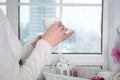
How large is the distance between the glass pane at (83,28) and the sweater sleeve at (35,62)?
886 millimetres

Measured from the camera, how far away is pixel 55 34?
0.85 metres

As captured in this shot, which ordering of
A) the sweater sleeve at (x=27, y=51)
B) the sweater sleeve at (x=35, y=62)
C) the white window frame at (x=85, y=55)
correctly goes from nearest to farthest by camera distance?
the sweater sleeve at (x=35, y=62) < the sweater sleeve at (x=27, y=51) < the white window frame at (x=85, y=55)

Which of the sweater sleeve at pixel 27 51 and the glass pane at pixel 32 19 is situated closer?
the sweater sleeve at pixel 27 51

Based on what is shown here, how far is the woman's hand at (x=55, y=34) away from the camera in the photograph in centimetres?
83

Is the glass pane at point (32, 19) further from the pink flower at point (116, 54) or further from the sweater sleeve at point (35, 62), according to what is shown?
the sweater sleeve at point (35, 62)

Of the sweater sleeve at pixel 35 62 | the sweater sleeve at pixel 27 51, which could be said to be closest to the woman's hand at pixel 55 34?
the sweater sleeve at pixel 35 62

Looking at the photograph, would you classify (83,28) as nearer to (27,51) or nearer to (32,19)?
(32,19)

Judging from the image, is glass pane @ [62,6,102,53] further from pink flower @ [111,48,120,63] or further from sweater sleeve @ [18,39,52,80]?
sweater sleeve @ [18,39,52,80]

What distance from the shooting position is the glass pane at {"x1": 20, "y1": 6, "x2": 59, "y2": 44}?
5.51 feet

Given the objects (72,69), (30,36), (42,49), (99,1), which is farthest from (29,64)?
(99,1)

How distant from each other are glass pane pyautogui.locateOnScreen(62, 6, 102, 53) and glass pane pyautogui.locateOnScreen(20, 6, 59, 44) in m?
0.13

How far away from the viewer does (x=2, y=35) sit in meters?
0.69

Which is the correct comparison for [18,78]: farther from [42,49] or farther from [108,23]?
[108,23]

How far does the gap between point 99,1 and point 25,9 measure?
0.56 meters
